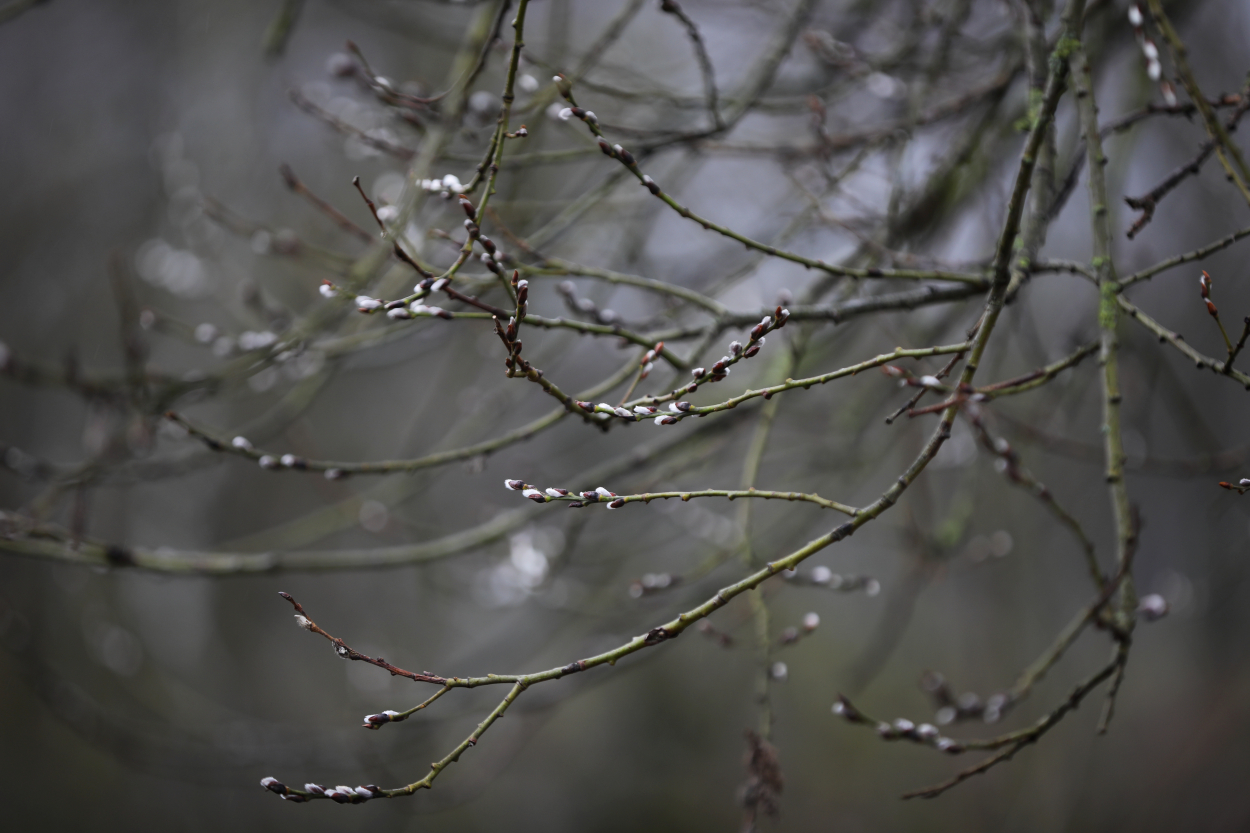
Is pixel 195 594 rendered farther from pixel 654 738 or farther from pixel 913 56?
pixel 913 56

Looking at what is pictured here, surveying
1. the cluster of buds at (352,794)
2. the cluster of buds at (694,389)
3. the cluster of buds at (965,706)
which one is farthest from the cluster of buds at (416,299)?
the cluster of buds at (965,706)

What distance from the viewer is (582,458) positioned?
689cm

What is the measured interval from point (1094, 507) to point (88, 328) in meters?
7.75

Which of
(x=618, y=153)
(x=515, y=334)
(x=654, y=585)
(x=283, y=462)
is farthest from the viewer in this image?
(x=654, y=585)

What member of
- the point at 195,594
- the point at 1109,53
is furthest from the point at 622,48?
the point at 195,594

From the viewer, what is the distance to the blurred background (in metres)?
2.02

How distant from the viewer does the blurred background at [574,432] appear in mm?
2021

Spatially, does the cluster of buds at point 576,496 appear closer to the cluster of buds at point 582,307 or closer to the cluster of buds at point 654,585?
the cluster of buds at point 582,307

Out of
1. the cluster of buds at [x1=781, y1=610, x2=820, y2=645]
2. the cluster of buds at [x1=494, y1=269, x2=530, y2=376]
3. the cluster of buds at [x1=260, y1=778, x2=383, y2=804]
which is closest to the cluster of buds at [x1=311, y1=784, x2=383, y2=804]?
the cluster of buds at [x1=260, y1=778, x2=383, y2=804]

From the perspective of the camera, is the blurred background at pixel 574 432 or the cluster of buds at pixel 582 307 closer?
the cluster of buds at pixel 582 307

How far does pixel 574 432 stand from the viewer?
19.0 ft

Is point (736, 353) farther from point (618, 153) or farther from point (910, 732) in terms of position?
point (910, 732)

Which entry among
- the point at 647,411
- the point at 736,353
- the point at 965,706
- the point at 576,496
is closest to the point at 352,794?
the point at 576,496

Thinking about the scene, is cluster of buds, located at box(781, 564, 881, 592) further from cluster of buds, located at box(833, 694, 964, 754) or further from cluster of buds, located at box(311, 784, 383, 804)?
cluster of buds, located at box(311, 784, 383, 804)
